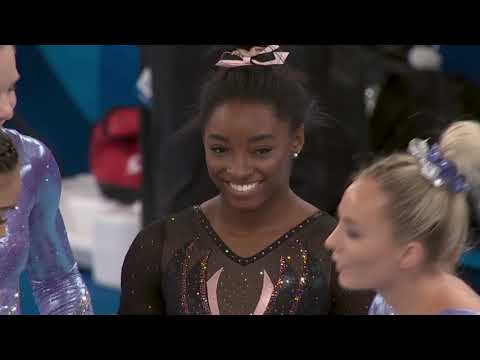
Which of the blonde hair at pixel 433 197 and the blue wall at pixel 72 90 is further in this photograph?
the blue wall at pixel 72 90

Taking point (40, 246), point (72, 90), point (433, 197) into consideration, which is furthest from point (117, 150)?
point (433, 197)

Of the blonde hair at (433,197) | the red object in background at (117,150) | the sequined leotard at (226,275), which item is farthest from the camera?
the red object in background at (117,150)

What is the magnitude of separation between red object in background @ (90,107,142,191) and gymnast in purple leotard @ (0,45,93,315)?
1.01m

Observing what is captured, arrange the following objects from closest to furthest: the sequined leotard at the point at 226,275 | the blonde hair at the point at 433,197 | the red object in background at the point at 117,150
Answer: the blonde hair at the point at 433,197 → the sequined leotard at the point at 226,275 → the red object in background at the point at 117,150

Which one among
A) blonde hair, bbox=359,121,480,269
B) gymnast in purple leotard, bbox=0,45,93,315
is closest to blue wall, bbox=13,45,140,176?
gymnast in purple leotard, bbox=0,45,93,315

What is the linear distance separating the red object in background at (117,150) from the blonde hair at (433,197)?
1.21m

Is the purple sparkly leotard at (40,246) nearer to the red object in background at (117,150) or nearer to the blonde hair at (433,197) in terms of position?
the blonde hair at (433,197)

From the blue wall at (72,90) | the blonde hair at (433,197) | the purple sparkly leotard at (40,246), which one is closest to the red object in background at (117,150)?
the blue wall at (72,90)

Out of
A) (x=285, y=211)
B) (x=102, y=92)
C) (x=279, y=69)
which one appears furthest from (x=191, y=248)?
(x=102, y=92)

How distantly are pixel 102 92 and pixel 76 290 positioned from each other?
109 cm

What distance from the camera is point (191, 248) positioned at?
111cm

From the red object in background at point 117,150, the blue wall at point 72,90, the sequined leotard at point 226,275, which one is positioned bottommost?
the red object in background at point 117,150

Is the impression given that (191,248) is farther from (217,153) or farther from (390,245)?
(390,245)

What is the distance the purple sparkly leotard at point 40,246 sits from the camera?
3.50 feet
